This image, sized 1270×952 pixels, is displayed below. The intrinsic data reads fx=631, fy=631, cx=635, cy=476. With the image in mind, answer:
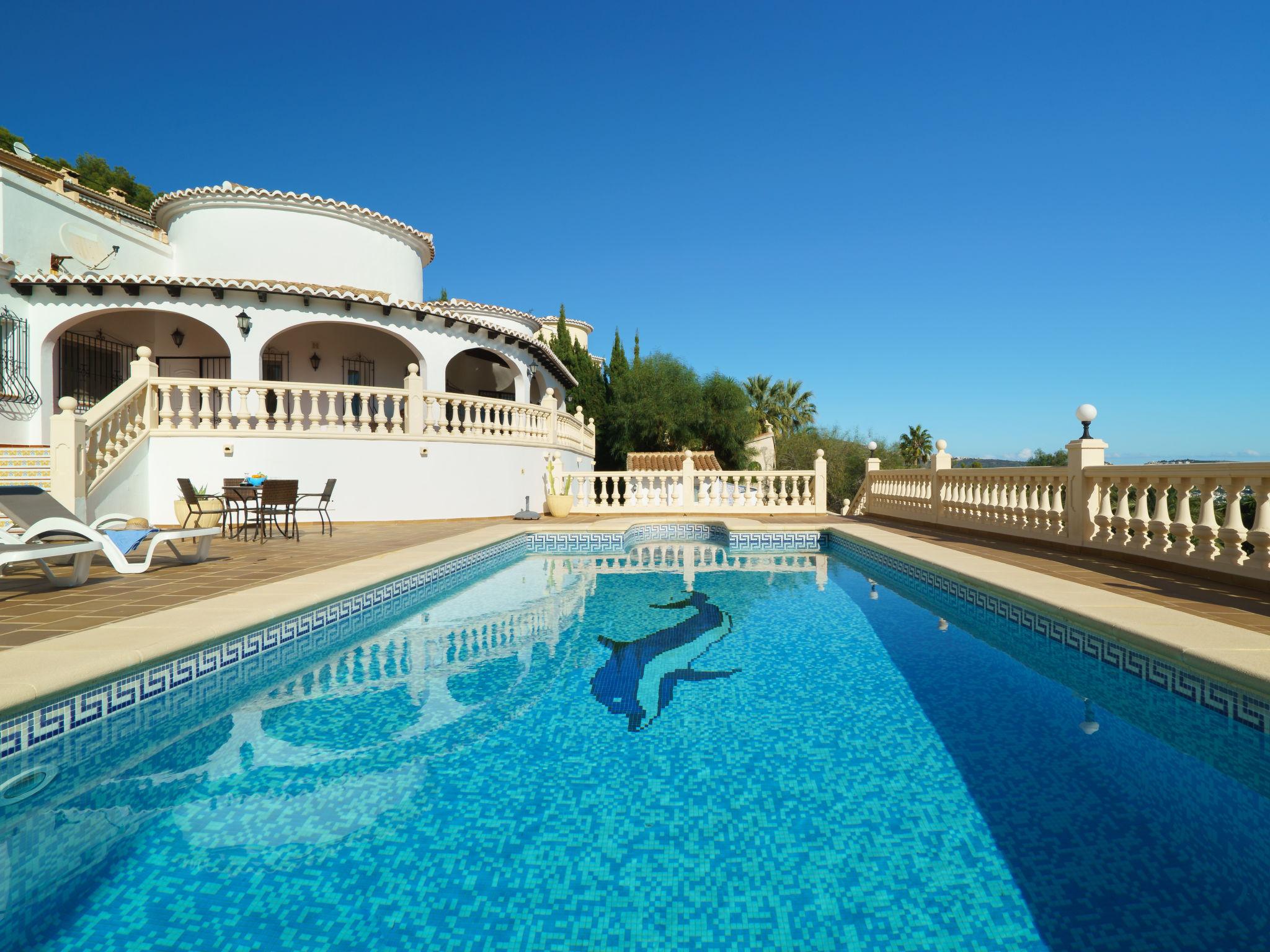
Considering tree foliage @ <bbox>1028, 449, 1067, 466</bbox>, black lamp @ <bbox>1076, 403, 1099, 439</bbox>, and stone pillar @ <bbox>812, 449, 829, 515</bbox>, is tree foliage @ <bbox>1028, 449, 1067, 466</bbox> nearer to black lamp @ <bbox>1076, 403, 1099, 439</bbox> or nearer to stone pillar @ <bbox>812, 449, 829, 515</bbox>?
stone pillar @ <bbox>812, 449, 829, 515</bbox>

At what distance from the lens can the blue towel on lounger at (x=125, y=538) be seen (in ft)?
21.6

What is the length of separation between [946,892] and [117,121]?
142 ft

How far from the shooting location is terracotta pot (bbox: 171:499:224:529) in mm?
10312

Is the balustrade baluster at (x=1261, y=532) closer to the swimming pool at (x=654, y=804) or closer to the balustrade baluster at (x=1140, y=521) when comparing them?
the balustrade baluster at (x=1140, y=521)

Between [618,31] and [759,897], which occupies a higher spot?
[618,31]

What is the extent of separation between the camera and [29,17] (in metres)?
23.5

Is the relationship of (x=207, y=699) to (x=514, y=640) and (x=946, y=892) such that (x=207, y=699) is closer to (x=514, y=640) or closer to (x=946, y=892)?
(x=514, y=640)

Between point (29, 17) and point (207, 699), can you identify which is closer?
point (207, 699)

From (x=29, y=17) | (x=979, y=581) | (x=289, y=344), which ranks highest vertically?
(x=29, y=17)

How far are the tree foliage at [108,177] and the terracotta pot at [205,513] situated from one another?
34.2 metres

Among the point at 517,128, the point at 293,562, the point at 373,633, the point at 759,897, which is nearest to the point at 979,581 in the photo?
the point at 759,897

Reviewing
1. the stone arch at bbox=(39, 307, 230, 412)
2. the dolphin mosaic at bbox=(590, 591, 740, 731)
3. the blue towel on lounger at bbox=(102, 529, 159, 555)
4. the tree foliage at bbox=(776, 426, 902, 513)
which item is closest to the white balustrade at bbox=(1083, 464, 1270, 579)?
the dolphin mosaic at bbox=(590, 591, 740, 731)

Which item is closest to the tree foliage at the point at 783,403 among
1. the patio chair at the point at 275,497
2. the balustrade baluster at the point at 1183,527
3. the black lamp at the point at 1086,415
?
the black lamp at the point at 1086,415

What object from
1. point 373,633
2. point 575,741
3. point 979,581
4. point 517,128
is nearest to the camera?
point 575,741
